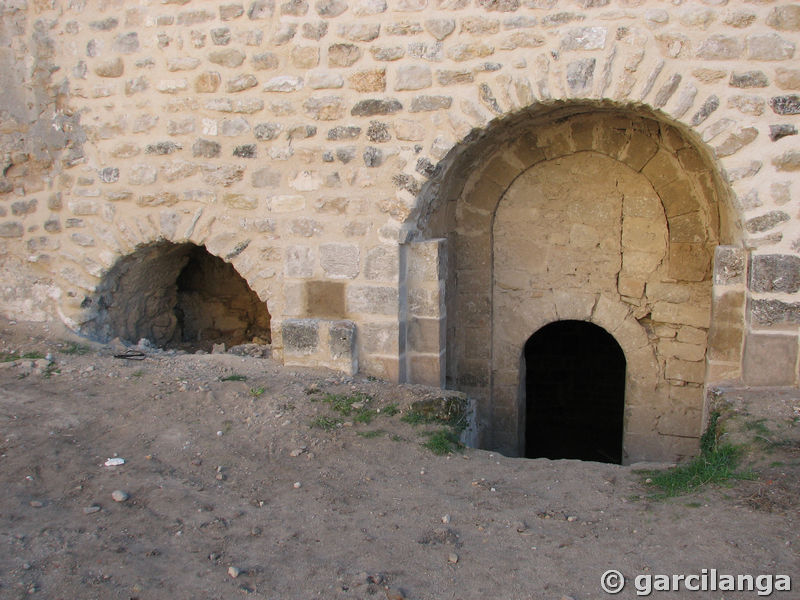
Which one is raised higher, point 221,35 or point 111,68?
point 221,35

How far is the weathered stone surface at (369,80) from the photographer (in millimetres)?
4438

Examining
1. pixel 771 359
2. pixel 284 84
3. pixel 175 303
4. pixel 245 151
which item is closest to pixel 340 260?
pixel 245 151

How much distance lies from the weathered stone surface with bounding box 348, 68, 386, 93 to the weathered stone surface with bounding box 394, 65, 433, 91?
99mm

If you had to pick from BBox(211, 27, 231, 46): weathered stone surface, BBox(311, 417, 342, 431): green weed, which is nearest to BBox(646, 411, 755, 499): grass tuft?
BBox(311, 417, 342, 431): green weed

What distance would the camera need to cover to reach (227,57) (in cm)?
469

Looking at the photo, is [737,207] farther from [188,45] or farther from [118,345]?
[118,345]

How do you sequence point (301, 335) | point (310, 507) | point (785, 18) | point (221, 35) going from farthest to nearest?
point (301, 335), point (221, 35), point (785, 18), point (310, 507)

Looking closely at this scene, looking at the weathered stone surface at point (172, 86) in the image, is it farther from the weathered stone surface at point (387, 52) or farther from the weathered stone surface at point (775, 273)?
the weathered stone surface at point (775, 273)

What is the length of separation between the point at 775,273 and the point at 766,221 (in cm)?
30

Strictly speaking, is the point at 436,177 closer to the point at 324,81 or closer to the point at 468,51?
the point at 468,51

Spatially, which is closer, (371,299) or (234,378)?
(234,378)

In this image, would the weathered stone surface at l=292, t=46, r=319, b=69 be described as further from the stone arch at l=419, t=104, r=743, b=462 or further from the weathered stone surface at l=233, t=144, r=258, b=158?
the stone arch at l=419, t=104, r=743, b=462

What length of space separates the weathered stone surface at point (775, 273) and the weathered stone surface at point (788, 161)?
18.7 inches

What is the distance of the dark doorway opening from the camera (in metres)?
7.02
